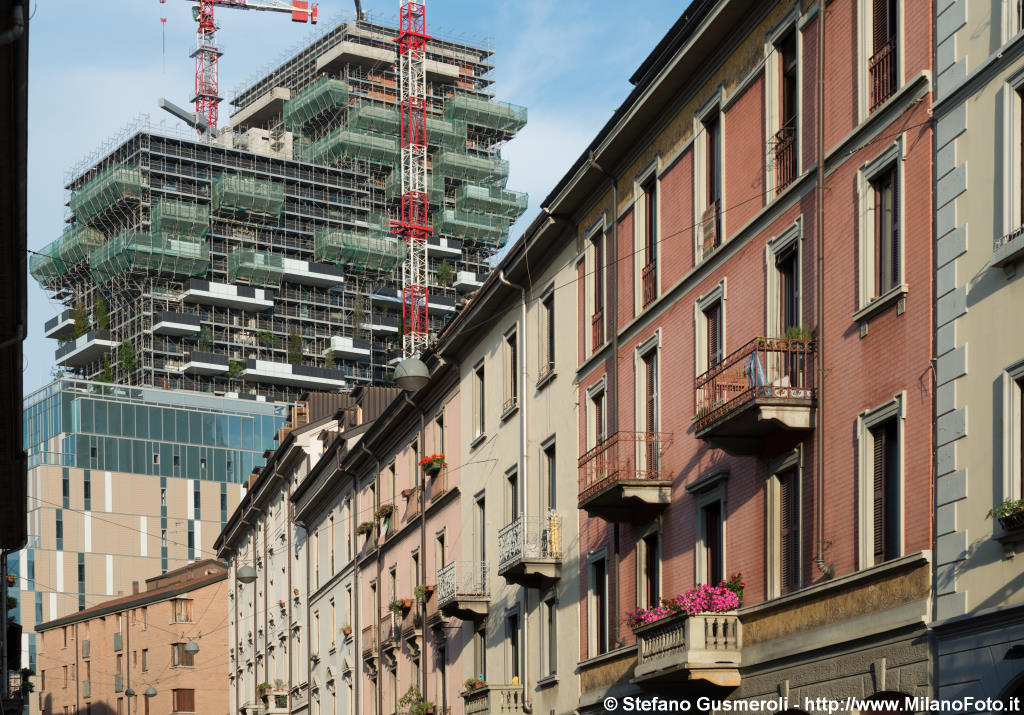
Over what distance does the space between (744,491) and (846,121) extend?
19.7 feet

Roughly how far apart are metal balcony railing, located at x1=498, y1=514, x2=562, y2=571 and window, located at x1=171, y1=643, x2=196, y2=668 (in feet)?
227

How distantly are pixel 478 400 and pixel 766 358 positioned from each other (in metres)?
19.4

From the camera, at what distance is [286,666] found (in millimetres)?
70875

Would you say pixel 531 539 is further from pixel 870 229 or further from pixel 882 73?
pixel 882 73

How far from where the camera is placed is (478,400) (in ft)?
140

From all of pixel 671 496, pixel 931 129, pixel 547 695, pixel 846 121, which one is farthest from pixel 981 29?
pixel 547 695

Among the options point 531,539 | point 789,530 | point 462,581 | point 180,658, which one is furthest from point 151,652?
point 789,530

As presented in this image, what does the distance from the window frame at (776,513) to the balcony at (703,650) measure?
3.91 feet

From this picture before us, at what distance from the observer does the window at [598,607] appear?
106ft

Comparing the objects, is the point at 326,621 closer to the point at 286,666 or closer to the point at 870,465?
the point at 286,666

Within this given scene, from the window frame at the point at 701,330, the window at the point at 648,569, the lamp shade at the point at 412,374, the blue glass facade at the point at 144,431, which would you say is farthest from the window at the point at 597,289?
Result: the blue glass facade at the point at 144,431

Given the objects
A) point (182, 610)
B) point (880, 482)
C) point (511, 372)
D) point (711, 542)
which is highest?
point (511, 372)

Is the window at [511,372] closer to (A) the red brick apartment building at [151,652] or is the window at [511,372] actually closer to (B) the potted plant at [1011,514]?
(B) the potted plant at [1011,514]

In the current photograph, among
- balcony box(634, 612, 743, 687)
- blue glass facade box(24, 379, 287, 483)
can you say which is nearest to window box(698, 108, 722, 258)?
balcony box(634, 612, 743, 687)
